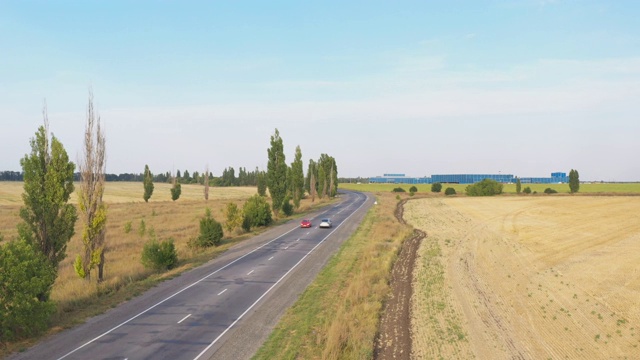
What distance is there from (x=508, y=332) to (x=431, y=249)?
62.2 ft

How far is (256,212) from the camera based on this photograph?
50125 millimetres

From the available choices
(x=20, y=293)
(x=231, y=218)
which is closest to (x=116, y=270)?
(x=20, y=293)

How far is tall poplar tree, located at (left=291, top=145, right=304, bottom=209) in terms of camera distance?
7494 cm

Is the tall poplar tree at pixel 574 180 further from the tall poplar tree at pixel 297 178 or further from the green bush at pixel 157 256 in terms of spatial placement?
the green bush at pixel 157 256

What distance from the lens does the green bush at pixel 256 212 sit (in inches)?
1909

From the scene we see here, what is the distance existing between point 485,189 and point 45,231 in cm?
10539

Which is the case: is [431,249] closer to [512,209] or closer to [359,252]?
[359,252]

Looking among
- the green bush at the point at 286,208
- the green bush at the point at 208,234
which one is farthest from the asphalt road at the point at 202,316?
the green bush at the point at 286,208

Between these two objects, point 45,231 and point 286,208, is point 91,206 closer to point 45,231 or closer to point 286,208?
point 45,231

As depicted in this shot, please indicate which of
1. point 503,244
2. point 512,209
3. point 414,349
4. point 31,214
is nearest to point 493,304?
point 414,349

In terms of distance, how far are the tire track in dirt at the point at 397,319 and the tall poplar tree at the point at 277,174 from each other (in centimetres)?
2899

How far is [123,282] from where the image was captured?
83.4 ft

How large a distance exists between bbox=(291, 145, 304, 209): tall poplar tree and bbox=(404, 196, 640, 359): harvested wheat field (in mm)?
31704

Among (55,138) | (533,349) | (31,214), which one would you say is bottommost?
(533,349)
